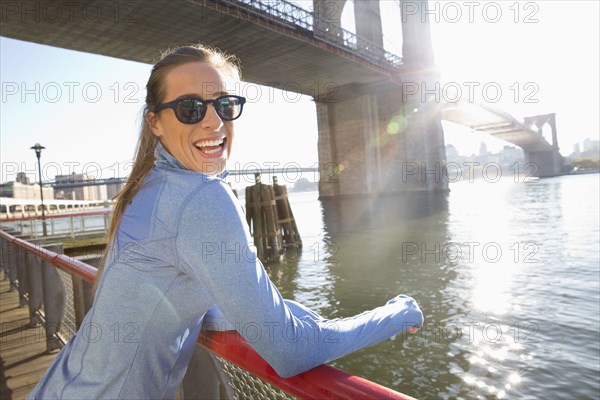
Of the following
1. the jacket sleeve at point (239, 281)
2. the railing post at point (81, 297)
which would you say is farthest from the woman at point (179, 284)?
the railing post at point (81, 297)

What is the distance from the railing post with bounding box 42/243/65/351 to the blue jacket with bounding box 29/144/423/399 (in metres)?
2.68

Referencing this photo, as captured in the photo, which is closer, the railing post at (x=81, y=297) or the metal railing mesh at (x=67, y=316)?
the railing post at (x=81, y=297)

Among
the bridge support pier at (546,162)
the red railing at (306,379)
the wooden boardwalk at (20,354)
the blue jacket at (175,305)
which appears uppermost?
the bridge support pier at (546,162)

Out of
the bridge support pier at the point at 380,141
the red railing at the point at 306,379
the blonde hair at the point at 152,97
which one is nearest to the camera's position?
the red railing at the point at 306,379

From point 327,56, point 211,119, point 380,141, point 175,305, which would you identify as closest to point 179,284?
point 175,305

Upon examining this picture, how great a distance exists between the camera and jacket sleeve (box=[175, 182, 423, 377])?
0.91 meters

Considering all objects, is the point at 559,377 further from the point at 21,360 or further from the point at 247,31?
the point at 247,31

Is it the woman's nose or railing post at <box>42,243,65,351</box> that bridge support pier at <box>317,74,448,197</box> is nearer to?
railing post at <box>42,243,65,351</box>

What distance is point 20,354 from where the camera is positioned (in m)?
3.53

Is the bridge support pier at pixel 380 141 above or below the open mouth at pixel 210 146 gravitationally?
above

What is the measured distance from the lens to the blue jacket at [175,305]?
3.04 feet

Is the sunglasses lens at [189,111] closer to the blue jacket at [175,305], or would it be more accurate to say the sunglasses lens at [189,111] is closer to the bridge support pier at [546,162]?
the blue jacket at [175,305]

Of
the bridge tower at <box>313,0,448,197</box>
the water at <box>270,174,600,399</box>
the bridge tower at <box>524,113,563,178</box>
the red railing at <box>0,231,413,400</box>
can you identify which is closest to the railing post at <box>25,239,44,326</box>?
the red railing at <box>0,231,413,400</box>

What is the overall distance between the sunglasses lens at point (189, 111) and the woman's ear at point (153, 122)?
3.5 inches
